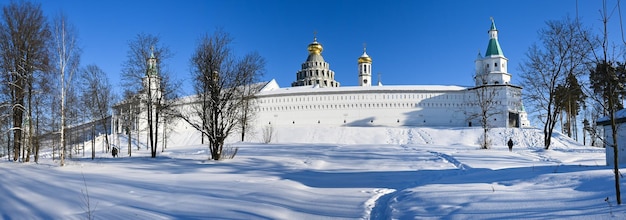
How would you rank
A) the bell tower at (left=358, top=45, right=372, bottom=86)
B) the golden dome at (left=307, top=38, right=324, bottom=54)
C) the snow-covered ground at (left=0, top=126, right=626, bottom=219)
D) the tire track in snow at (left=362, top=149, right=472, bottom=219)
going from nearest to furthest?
the snow-covered ground at (left=0, top=126, right=626, bottom=219), the tire track in snow at (left=362, top=149, right=472, bottom=219), the bell tower at (left=358, top=45, right=372, bottom=86), the golden dome at (left=307, top=38, right=324, bottom=54)

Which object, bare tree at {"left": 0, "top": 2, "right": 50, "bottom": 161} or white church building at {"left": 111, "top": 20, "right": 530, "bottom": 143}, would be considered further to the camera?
white church building at {"left": 111, "top": 20, "right": 530, "bottom": 143}

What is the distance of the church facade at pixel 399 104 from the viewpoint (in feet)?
171

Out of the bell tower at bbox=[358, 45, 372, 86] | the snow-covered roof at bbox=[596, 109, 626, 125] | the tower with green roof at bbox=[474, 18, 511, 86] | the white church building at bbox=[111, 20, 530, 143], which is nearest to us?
the snow-covered roof at bbox=[596, 109, 626, 125]

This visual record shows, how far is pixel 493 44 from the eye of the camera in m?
54.2

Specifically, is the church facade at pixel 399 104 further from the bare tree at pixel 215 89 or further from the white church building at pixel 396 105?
the bare tree at pixel 215 89

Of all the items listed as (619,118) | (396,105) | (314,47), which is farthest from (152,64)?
(314,47)

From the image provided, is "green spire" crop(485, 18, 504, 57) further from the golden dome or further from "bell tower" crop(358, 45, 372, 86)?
the golden dome

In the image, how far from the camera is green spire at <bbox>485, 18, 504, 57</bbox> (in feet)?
177

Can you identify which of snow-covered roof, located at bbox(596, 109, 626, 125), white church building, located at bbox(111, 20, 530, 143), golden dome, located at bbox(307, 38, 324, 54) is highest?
golden dome, located at bbox(307, 38, 324, 54)

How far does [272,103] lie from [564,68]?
1559 inches

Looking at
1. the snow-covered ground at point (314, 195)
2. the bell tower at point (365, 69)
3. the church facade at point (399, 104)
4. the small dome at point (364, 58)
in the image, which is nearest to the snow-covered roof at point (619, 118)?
the snow-covered ground at point (314, 195)

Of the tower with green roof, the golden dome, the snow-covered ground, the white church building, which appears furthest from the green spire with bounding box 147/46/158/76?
the golden dome

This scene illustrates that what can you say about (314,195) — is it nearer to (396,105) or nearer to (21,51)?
(21,51)

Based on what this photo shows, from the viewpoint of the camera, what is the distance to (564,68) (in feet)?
70.2
